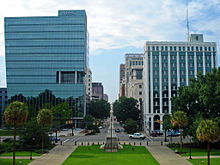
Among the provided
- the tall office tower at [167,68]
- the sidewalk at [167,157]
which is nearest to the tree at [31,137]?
the sidewalk at [167,157]

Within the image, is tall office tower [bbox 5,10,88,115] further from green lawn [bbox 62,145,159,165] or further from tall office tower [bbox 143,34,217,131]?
green lawn [bbox 62,145,159,165]

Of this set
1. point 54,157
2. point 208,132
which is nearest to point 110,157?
point 54,157

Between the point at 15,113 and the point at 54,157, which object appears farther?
the point at 54,157

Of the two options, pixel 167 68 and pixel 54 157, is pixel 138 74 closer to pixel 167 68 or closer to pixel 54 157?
pixel 167 68

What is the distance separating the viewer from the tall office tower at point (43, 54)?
389ft

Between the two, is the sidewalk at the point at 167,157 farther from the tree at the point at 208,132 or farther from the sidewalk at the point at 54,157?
the sidewalk at the point at 54,157

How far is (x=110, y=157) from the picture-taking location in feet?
143

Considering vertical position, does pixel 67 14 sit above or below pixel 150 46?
above

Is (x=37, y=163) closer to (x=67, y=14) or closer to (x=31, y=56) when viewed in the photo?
(x=31, y=56)

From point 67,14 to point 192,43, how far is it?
6024cm

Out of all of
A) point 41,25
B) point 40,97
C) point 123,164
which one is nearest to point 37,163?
point 123,164

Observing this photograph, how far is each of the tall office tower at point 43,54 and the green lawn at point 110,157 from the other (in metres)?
70.7

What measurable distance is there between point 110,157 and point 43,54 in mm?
85310

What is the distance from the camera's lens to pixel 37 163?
129 ft
